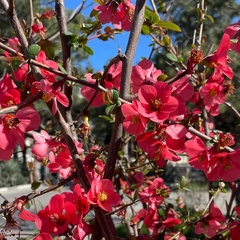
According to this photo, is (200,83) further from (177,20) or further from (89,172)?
(177,20)

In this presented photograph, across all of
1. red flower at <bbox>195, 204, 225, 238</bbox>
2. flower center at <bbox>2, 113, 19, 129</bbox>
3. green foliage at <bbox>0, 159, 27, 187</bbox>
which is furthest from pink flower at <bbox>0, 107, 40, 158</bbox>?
green foliage at <bbox>0, 159, 27, 187</bbox>

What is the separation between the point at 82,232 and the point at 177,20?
1089 cm

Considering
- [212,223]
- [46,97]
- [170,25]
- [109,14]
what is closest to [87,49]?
[109,14]

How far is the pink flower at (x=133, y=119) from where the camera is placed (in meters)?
0.65

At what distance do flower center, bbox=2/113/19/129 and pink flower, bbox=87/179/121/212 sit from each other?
16 cm

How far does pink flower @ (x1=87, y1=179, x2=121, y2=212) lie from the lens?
0.70 metres

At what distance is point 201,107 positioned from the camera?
154 cm

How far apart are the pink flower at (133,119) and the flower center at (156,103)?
24 millimetres

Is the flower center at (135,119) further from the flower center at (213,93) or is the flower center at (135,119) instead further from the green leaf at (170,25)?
the flower center at (213,93)

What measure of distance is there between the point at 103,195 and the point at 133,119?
0.14 metres

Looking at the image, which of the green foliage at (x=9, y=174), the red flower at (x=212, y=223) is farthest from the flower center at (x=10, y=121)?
the green foliage at (x=9, y=174)

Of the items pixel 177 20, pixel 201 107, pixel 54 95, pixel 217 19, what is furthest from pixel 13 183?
pixel 54 95

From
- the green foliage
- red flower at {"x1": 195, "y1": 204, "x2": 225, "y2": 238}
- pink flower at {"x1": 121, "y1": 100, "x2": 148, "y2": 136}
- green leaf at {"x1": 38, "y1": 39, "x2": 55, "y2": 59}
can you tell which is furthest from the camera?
the green foliage

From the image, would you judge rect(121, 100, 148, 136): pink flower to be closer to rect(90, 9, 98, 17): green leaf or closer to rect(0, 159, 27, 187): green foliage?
rect(90, 9, 98, 17): green leaf
